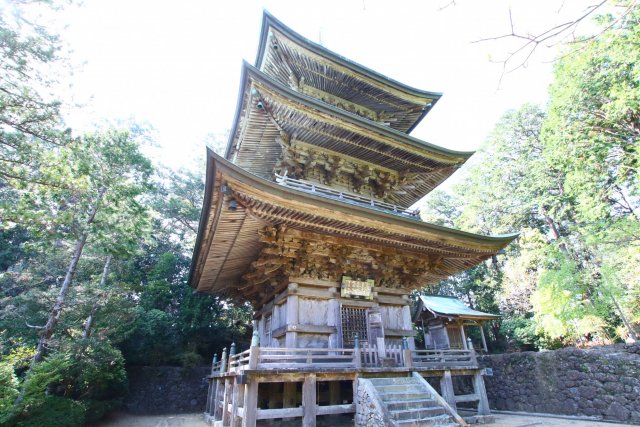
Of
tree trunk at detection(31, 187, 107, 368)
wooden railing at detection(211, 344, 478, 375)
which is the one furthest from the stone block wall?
tree trunk at detection(31, 187, 107, 368)

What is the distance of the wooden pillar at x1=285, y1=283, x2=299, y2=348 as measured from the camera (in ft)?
28.0

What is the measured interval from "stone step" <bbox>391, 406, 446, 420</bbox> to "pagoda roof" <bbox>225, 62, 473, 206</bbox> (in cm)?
771

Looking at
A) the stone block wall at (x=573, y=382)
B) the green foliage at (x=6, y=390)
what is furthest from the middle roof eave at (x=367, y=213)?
the green foliage at (x=6, y=390)

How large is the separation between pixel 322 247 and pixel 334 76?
23.8ft

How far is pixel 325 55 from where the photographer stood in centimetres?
1171

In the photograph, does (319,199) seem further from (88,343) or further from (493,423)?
(88,343)

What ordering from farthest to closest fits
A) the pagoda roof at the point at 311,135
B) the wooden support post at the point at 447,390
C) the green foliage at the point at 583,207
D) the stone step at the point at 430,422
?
the green foliage at the point at 583,207, the pagoda roof at the point at 311,135, the wooden support post at the point at 447,390, the stone step at the point at 430,422

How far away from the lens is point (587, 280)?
661 inches

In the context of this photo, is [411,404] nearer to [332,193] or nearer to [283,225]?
[283,225]

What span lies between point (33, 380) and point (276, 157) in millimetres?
9497

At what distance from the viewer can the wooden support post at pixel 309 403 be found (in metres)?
6.94

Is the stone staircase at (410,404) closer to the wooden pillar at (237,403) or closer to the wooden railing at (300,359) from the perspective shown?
the wooden railing at (300,359)

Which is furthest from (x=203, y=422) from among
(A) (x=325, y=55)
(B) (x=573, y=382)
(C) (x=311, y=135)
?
(A) (x=325, y=55)

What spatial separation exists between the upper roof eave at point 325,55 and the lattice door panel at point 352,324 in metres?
8.82
